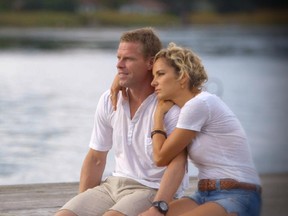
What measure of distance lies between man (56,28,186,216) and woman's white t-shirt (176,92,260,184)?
0.40 feet

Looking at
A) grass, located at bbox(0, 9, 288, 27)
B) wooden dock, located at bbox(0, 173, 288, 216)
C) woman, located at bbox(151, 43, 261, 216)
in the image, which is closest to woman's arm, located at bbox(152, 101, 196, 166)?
woman, located at bbox(151, 43, 261, 216)

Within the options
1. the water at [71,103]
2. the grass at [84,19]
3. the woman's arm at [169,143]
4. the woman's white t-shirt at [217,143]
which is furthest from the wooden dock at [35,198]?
the grass at [84,19]

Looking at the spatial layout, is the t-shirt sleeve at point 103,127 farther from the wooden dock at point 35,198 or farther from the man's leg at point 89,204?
the wooden dock at point 35,198

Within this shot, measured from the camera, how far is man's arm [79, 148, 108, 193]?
119 inches

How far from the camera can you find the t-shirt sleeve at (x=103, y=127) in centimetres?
293

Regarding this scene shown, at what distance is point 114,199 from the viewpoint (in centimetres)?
290

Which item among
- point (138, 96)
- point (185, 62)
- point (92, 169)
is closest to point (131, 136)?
point (138, 96)

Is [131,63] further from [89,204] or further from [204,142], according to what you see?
[89,204]

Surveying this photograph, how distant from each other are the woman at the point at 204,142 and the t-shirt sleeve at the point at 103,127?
270mm

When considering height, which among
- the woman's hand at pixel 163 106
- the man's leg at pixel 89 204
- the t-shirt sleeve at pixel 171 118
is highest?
the woman's hand at pixel 163 106

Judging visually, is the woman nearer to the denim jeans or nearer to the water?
the denim jeans

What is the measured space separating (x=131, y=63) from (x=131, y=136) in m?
0.24

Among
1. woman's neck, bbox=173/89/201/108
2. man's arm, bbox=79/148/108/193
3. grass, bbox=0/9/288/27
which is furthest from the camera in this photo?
grass, bbox=0/9/288/27

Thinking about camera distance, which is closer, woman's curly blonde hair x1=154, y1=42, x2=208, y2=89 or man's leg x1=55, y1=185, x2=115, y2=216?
woman's curly blonde hair x1=154, y1=42, x2=208, y2=89
